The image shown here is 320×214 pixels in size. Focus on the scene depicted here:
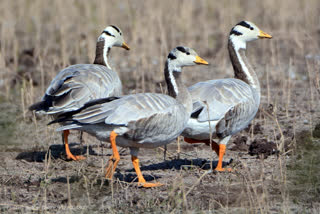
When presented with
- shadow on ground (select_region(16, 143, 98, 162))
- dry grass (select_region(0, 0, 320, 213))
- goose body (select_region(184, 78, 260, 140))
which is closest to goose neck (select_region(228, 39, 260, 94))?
goose body (select_region(184, 78, 260, 140))

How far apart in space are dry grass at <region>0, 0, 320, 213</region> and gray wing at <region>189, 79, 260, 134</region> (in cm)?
51

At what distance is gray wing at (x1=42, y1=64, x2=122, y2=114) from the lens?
7.63 meters

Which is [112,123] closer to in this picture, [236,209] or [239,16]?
[236,209]

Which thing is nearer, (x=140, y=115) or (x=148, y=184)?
(x=140, y=115)

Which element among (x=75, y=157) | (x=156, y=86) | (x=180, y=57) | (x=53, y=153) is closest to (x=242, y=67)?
(x=180, y=57)

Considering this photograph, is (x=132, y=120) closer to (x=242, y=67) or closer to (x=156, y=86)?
(x=242, y=67)

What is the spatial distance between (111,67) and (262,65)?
4.96 metres

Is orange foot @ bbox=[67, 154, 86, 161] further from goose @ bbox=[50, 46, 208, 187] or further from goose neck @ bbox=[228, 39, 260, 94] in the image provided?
goose neck @ bbox=[228, 39, 260, 94]

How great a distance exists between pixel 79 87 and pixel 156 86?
4.17 metres

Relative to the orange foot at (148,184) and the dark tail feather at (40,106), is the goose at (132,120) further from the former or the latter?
the dark tail feather at (40,106)

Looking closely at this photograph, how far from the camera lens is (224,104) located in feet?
24.0

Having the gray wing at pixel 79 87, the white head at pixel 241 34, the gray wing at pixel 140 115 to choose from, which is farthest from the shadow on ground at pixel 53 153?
the white head at pixel 241 34

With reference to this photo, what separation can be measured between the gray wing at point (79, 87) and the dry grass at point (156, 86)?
79 centimetres

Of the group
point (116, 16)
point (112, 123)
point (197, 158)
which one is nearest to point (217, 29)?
point (116, 16)
